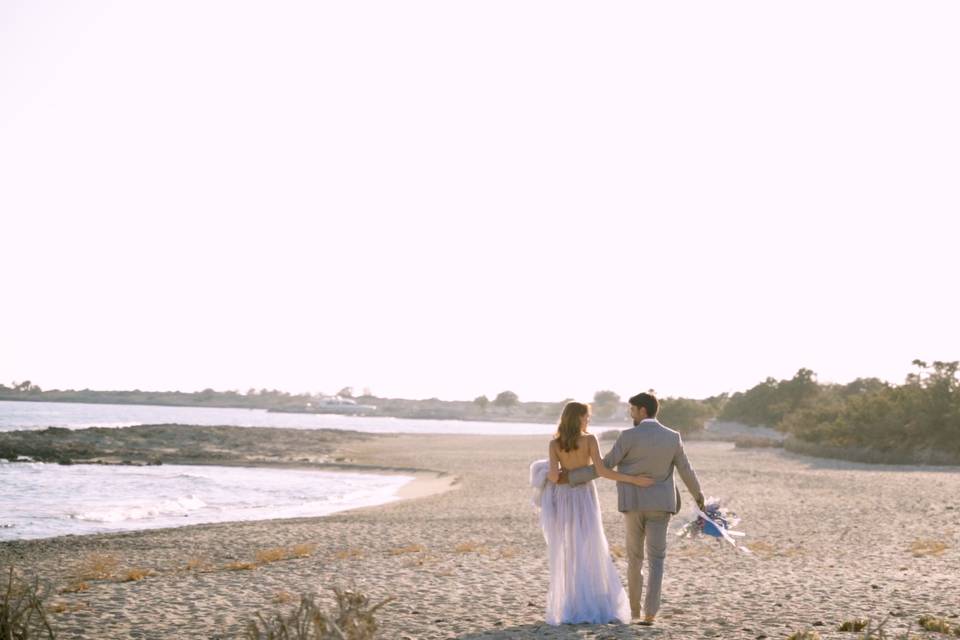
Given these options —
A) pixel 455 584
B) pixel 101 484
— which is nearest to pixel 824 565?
pixel 455 584

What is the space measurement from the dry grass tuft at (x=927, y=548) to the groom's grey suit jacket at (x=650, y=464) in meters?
7.59

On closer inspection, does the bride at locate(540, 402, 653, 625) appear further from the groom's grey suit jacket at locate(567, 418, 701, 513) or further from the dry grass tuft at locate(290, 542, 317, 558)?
the dry grass tuft at locate(290, 542, 317, 558)

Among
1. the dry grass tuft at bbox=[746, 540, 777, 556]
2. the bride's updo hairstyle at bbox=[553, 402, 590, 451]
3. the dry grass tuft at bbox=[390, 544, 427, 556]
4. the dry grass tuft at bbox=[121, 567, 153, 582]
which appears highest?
the bride's updo hairstyle at bbox=[553, 402, 590, 451]

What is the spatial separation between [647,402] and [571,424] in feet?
2.51

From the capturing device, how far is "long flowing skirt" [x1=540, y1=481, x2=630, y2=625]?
905 cm

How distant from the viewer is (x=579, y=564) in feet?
29.9

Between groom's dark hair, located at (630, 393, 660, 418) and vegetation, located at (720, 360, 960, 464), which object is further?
vegetation, located at (720, 360, 960, 464)

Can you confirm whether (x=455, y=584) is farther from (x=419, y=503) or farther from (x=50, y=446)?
(x=50, y=446)

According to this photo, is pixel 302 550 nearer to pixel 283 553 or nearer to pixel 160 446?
pixel 283 553

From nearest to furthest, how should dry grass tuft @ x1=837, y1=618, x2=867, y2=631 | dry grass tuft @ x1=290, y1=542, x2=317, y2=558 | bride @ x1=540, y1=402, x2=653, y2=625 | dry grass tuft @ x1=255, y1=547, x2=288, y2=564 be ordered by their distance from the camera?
1. dry grass tuft @ x1=837, y1=618, x2=867, y2=631
2. bride @ x1=540, y1=402, x2=653, y2=625
3. dry grass tuft @ x1=255, y1=547, x2=288, y2=564
4. dry grass tuft @ x1=290, y1=542, x2=317, y2=558

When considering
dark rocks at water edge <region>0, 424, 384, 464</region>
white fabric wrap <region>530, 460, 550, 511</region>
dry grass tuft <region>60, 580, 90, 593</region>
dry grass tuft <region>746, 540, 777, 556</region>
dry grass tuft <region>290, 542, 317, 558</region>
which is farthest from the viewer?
dark rocks at water edge <region>0, 424, 384, 464</region>

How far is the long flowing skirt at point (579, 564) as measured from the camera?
9047 millimetres

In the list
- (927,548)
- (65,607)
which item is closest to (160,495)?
(65,607)

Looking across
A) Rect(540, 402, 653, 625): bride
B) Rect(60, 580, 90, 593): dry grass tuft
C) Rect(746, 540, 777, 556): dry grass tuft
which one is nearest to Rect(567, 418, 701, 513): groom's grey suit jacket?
Rect(540, 402, 653, 625): bride
